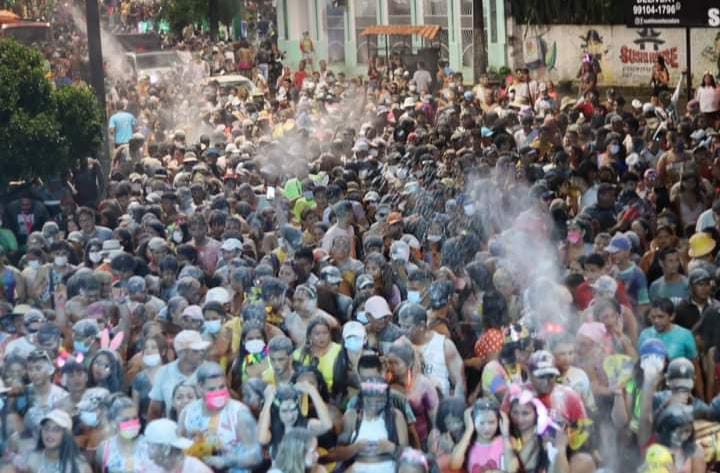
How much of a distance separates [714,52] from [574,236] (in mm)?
18620

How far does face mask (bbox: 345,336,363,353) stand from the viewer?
9922 millimetres

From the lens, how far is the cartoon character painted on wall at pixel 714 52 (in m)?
29.8

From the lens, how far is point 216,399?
9016 millimetres

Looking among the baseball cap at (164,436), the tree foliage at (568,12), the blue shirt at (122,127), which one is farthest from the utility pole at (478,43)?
the baseball cap at (164,436)

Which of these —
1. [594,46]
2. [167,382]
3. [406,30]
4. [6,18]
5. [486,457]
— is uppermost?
[6,18]

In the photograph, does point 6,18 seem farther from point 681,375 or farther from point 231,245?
point 681,375

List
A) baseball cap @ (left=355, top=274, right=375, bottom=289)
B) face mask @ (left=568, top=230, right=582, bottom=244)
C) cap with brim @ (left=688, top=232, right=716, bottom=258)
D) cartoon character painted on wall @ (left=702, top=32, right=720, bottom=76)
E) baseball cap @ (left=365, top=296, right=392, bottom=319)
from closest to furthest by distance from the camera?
baseball cap @ (left=365, top=296, right=392, bottom=319) → baseball cap @ (left=355, top=274, right=375, bottom=289) → cap with brim @ (left=688, top=232, right=716, bottom=258) → face mask @ (left=568, top=230, right=582, bottom=244) → cartoon character painted on wall @ (left=702, top=32, right=720, bottom=76)

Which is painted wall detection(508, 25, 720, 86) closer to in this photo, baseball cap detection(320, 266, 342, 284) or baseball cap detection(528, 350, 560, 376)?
baseball cap detection(320, 266, 342, 284)

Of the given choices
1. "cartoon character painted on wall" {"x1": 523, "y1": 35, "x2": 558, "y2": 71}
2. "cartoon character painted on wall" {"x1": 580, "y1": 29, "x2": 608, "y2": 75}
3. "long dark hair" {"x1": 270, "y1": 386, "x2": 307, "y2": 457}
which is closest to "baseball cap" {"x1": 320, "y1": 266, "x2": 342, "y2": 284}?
"long dark hair" {"x1": 270, "y1": 386, "x2": 307, "y2": 457}

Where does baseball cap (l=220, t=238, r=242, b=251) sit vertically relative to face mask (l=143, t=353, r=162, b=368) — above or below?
above

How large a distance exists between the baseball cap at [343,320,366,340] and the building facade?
24.7m

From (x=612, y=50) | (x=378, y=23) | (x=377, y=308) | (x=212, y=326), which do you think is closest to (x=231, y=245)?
(x=212, y=326)

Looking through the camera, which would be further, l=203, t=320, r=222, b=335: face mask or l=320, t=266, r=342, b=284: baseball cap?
l=320, t=266, r=342, b=284: baseball cap

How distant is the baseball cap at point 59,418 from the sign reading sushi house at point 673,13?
1612 centimetres
